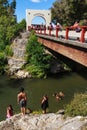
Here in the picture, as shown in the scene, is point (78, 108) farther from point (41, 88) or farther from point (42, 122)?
point (41, 88)

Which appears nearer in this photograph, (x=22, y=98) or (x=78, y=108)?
(x=78, y=108)

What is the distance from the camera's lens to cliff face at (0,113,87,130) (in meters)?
12.4

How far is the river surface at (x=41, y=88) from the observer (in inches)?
947

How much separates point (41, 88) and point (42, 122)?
16.0 meters

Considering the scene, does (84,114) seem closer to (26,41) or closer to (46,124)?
(46,124)

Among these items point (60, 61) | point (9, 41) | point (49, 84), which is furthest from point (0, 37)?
point (49, 84)

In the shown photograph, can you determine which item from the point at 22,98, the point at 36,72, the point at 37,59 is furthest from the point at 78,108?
the point at 37,59

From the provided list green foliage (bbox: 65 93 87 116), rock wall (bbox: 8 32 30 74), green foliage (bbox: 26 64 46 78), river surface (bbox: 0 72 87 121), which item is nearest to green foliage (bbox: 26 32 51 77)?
green foliage (bbox: 26 64 46 78)

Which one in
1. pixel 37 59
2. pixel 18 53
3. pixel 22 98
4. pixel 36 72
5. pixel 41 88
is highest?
pixel 22 98

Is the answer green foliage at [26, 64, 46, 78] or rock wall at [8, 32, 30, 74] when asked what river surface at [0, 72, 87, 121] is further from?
rock wall at [8, 32, 30, 74]

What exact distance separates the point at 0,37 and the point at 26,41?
229 inches

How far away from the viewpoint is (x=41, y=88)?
30188mm

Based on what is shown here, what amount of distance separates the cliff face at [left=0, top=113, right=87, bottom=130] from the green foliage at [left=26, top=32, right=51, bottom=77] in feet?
63.3

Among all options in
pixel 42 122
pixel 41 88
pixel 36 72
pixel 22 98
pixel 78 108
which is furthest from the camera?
pixel 36 72
